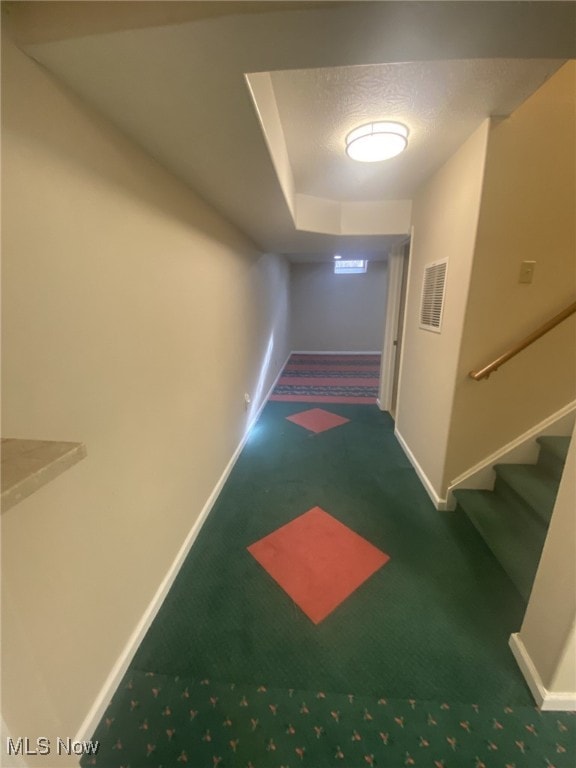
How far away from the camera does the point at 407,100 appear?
1378mm

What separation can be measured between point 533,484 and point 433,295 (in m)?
1.39

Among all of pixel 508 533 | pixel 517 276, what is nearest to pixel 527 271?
pixel 517 276

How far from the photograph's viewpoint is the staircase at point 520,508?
153 cm

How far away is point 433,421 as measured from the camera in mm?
2150

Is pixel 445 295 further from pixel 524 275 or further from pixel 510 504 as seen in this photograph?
pixel 510 504

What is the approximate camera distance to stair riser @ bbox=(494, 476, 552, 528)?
1.56 m

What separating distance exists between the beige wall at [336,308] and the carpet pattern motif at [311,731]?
19.8 feet

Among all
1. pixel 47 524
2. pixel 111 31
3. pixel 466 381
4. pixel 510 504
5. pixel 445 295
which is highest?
pixel 111 31

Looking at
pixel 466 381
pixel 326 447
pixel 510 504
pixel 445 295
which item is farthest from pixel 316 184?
pixel 510 504

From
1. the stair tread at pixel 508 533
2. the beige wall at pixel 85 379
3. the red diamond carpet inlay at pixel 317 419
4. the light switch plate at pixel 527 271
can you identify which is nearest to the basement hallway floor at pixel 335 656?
the stair tread at pixel 508 533

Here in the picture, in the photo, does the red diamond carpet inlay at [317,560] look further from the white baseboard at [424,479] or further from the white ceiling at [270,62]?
the white ceiling at [270,62]

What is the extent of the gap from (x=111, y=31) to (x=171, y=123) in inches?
14.3

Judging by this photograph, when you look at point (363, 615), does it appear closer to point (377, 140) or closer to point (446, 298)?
point (446, 298)

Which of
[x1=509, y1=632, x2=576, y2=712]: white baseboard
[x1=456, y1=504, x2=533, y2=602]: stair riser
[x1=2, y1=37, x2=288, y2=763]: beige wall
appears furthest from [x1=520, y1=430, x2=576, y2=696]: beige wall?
[x1=2, y1=37, x2=288, y2=763]: beige wall
